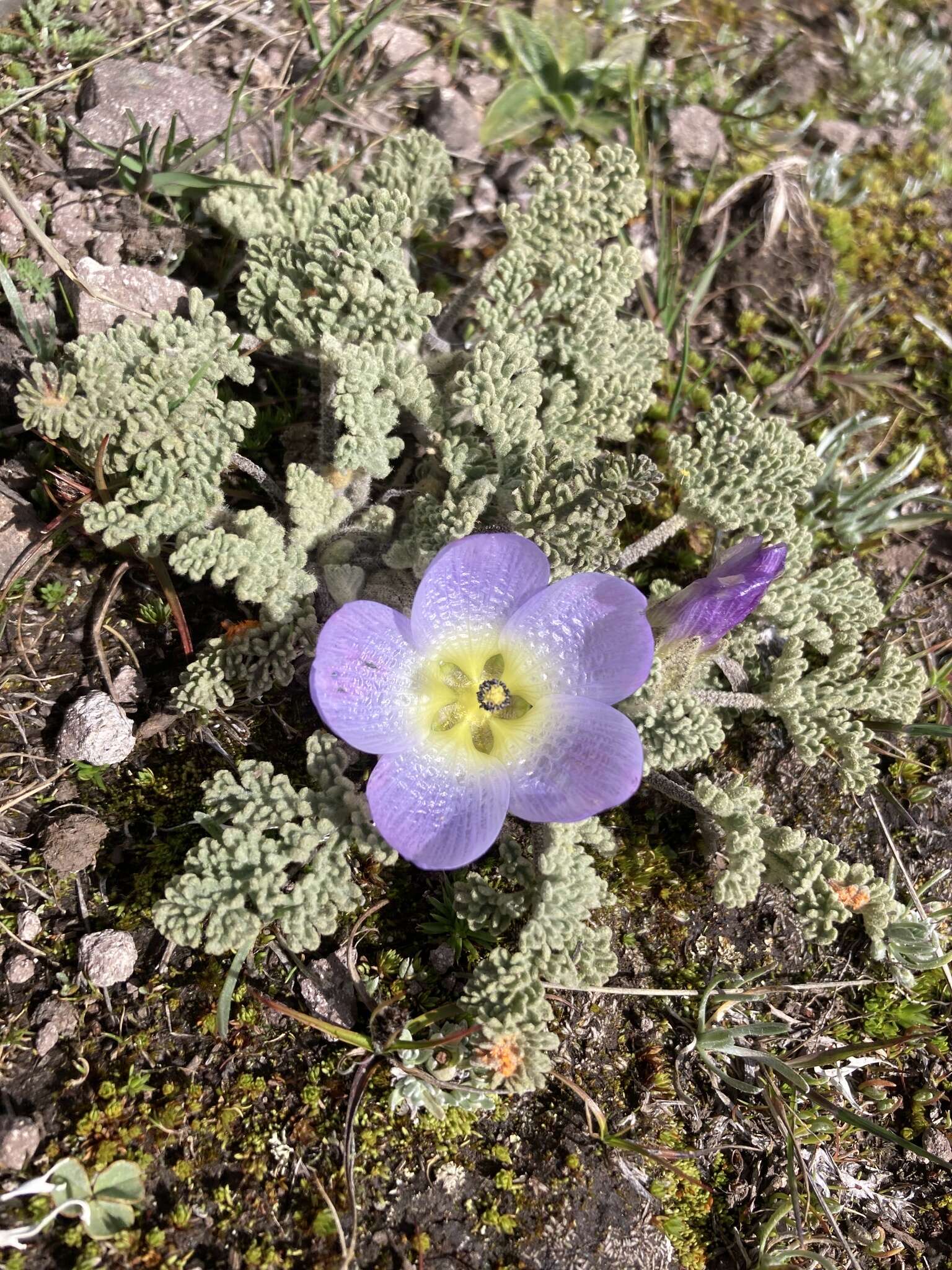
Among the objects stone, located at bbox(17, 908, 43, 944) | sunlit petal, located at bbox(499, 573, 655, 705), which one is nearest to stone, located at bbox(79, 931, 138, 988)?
stone, located at bbox(17, 908, 43, 944)

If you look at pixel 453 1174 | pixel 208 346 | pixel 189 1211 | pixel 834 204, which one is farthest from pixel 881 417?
pixel 189 1211

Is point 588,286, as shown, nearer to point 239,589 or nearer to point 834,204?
point 239,589

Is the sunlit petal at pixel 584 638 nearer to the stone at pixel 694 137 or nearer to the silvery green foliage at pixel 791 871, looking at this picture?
the silvery green foliage at pixel 791 871

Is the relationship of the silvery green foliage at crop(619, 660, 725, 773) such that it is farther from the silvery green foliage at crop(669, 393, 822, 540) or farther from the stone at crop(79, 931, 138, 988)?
the stone at crop(79, 931, 138, 988)

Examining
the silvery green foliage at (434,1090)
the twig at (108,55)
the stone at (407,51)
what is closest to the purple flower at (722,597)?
the silvery green foliage at (434,1090)

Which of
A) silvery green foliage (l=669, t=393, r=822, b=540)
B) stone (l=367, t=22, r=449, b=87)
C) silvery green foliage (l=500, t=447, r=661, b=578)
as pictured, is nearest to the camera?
silvery green foliage (l=500, t=447, r=661, b=578)

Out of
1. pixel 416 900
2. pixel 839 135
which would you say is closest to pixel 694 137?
pixel 839 135
